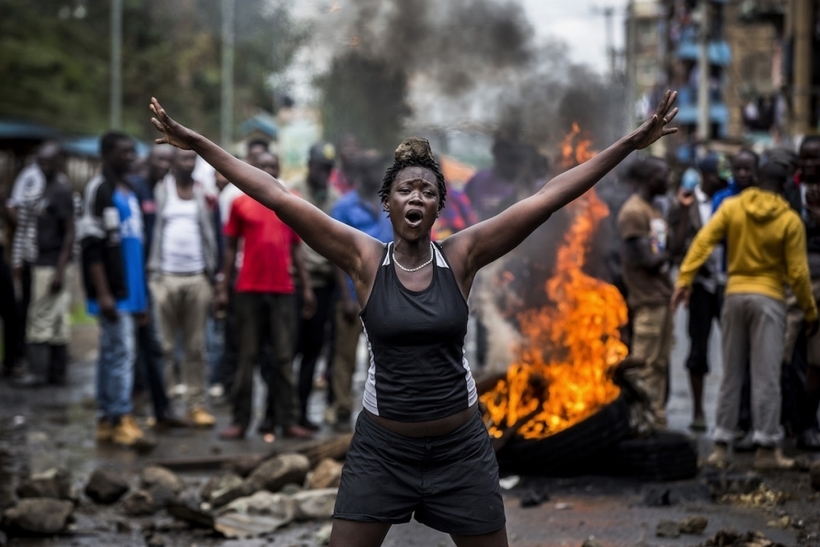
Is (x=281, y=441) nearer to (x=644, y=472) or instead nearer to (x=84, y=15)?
(x=644, y=472)

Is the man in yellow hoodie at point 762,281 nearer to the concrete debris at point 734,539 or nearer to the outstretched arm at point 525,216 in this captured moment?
the concrete debris at point 734,539

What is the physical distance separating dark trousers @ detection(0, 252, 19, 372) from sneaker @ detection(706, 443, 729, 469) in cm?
798

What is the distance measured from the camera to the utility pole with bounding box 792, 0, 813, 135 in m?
24.0

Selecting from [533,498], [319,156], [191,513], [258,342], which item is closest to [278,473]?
[191,513]

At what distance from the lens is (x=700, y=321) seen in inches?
353

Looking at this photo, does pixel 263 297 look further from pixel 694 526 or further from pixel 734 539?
pixel 734 539

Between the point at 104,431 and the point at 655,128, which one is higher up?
the point at 655,128

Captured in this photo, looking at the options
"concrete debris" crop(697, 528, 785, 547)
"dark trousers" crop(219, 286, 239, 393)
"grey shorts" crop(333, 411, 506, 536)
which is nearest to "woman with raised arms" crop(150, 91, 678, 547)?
"grey shorts" crop(333, 411, 506, 536)

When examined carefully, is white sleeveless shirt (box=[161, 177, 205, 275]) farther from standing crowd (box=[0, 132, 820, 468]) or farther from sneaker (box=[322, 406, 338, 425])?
sneaker (box=[322, 406, 338, 425])

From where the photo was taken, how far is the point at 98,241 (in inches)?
340

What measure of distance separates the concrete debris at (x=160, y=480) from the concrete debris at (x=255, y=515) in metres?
0.55

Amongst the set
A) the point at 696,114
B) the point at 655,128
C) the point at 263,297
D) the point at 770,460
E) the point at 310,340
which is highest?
the point at 696,114

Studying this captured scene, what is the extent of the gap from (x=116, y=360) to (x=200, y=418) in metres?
1.14

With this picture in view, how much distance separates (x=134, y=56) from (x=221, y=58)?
6.50 metres
